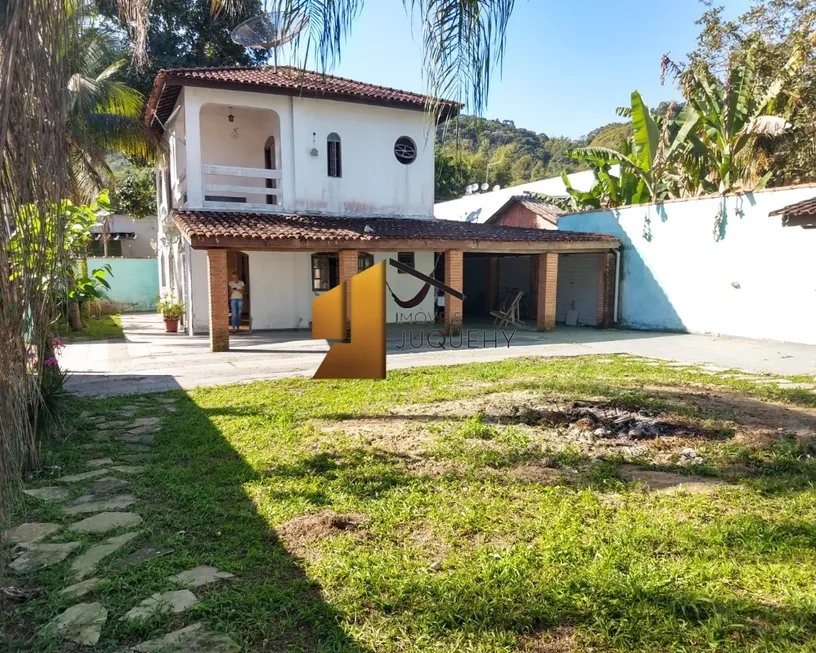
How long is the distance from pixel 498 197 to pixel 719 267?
16.4m

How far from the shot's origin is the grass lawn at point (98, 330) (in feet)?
45.4

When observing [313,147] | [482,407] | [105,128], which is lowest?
[482,407]

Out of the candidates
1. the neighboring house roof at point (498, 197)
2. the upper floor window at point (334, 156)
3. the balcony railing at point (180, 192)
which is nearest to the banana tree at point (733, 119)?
the neighboring house roof at point (498, 197)

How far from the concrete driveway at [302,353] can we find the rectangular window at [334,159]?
4.61m

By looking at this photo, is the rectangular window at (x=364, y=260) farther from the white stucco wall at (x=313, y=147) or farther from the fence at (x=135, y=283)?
the fence at (x=135, y=283)

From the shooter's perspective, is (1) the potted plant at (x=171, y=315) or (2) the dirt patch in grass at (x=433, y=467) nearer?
(2) the dirt patch in grass at (x=433, y=467)

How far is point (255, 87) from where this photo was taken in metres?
14.2

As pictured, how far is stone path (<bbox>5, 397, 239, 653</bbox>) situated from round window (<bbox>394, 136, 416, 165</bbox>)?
1319 centimetres

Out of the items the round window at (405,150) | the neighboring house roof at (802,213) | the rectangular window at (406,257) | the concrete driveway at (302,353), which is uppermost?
the round window at (405,150)

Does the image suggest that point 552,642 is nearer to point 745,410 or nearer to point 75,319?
point 745,410

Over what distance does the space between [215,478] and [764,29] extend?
20719mm

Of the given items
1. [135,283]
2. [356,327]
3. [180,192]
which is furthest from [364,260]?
[135,283]

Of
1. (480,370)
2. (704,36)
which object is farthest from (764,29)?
(480,370)

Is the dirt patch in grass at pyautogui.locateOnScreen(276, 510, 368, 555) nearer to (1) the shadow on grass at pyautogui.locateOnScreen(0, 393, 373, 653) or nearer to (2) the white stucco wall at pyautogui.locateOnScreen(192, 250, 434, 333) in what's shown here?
(1) the shadow on grass at pyautogui.locateOnScreen(0, 393, 373, 653)
